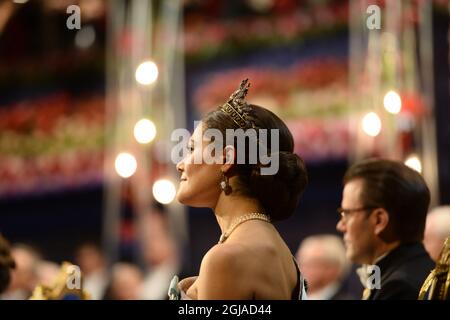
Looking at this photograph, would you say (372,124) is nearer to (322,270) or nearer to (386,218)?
(322,270)

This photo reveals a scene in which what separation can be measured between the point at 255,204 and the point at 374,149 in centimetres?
476

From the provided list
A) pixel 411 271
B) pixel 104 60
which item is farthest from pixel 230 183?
pixel 104 60

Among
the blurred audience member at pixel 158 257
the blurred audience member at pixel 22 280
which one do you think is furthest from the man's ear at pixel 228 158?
the blurred audience member at pixel 158 257

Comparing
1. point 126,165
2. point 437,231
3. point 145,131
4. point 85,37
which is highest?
point 85,37

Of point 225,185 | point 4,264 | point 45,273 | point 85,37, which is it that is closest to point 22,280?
point 45,273

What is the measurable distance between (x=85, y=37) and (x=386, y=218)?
6.57 m

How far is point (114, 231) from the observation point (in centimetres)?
895

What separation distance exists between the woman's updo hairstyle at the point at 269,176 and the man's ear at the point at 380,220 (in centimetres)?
89

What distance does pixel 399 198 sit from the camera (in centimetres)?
357

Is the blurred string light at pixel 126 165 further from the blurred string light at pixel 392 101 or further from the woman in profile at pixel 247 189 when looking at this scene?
the woman in profile at pixel 247 189

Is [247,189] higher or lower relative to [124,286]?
higher

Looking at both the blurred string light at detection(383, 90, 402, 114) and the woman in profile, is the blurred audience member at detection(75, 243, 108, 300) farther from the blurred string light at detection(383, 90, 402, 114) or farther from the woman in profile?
the woman in profile

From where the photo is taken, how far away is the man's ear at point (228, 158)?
8.96 ft
